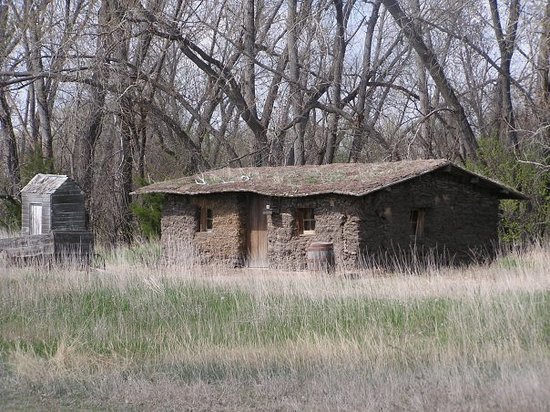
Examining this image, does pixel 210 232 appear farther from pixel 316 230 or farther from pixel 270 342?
pixel 270 342

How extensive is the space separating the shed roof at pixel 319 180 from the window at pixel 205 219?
0.83 metres

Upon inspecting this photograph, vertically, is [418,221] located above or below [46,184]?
below

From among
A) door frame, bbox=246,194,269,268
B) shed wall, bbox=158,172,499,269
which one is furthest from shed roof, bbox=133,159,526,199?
door frame, bbox=246,194,269,268

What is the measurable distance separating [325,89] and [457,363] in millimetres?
22269

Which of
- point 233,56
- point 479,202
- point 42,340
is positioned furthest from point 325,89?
point 42,340

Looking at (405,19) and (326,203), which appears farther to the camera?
(405,19)

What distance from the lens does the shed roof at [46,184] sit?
2177 centimetres

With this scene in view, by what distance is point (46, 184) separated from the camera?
72.6ft

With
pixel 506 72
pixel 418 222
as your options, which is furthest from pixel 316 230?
pixel 506 72

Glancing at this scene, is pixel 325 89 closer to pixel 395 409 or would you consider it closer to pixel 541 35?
pixel 541 35

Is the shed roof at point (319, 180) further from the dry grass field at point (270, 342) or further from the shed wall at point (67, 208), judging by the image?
the dry grass field at point (270, 342)

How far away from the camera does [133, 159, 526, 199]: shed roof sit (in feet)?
69.2

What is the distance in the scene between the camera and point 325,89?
3106cm

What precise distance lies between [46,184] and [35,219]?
0.99 meters
